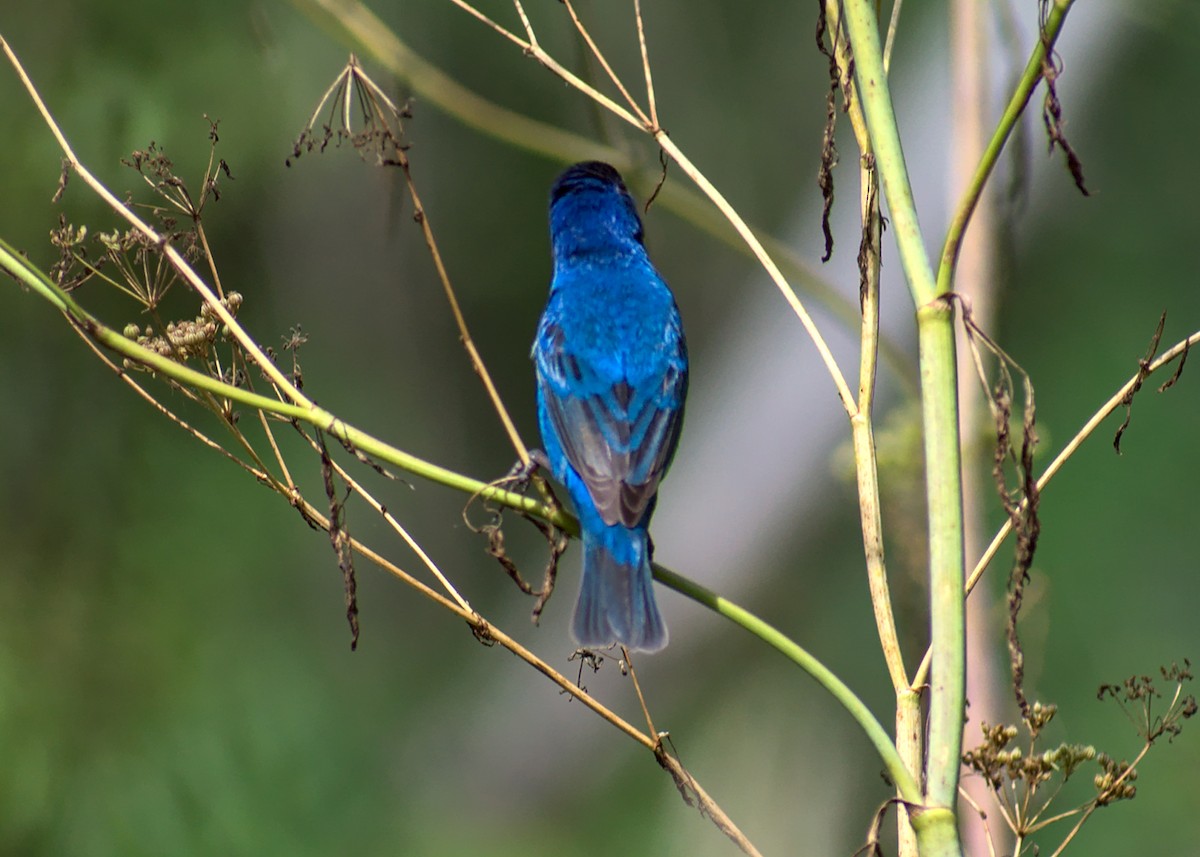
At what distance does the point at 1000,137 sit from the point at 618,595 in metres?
1.49

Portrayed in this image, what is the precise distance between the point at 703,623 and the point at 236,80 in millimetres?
3078

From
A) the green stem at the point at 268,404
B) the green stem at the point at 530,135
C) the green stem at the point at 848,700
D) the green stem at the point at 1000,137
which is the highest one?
the green stem at the point at 530,135

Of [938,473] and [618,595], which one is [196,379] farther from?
[618,595]

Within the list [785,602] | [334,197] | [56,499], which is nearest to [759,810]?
[785,602]

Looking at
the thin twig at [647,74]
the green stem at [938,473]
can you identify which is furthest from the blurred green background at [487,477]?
the green stem at [938,473]

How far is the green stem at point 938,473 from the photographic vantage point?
121cm

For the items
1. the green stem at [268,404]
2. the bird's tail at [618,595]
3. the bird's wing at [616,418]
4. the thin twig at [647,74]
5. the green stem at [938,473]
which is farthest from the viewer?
the bird's wing at [616,418]

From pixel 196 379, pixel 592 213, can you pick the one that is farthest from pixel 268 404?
pixel 592 213

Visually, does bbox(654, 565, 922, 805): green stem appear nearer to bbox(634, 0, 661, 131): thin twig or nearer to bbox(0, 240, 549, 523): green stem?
bbox(0, 240, 549, 523): green stem

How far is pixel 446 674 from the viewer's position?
7.84 m

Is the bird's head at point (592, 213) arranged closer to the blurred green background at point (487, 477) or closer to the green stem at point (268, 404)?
the blurred green background at point (487, 477)

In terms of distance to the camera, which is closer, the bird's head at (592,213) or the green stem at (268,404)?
the green stem at (268,404)

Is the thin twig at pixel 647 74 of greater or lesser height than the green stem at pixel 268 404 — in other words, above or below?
above

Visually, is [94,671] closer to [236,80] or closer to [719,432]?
[236,80]
